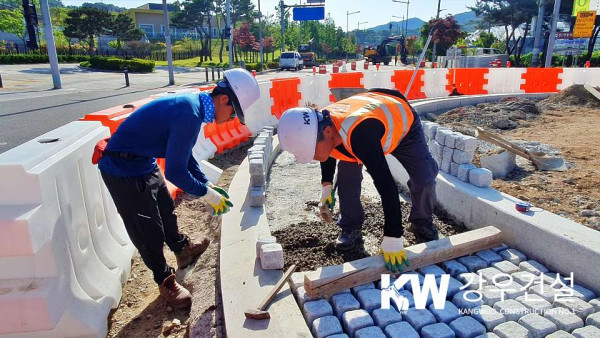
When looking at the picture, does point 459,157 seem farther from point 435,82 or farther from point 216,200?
point 435,82

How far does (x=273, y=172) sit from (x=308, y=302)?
10.5 ft

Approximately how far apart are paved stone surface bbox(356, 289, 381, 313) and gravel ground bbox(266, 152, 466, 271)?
544 millimetres

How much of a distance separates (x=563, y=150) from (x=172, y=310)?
223 inches

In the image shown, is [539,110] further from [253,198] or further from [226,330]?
[226,330]

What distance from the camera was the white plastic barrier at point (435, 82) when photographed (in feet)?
43.4

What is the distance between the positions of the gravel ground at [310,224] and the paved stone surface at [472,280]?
0.66 metres

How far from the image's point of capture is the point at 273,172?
18.6 feet

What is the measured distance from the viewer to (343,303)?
8.57ft

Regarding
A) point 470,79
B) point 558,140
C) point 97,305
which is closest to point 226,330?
point 97,305

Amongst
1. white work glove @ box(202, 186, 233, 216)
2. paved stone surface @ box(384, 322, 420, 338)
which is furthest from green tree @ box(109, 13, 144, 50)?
paved stone surface @ box(384, 322, 420, 338)

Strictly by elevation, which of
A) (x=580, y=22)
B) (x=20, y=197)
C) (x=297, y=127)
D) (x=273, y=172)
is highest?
(x=580, y=22)

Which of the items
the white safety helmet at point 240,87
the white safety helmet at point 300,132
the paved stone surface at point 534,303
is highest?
the white safety helmet at point 240,87

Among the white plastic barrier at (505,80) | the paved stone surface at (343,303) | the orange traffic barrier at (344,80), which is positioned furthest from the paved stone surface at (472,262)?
the white plastic barrier at (505,80)

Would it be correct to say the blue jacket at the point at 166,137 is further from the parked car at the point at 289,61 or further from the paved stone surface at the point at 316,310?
the parked car at the point at 289,61
